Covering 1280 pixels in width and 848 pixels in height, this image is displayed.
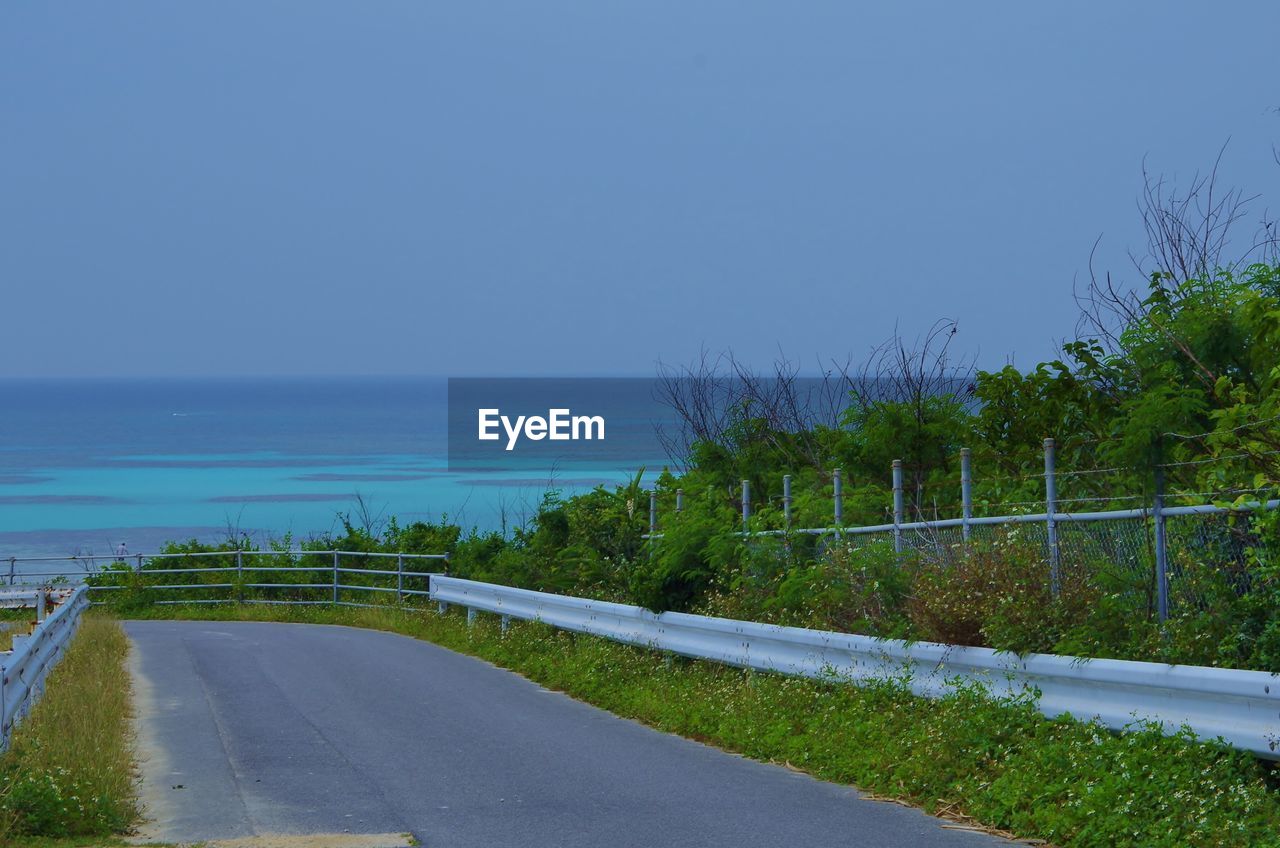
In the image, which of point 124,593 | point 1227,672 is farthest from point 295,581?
point 1227,672

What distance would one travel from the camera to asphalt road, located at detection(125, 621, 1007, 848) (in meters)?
8.67

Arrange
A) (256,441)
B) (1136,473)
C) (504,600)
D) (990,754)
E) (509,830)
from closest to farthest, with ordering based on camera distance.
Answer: (509,830) → (990,754) → (1136,473) → (504,600) → (256,441)

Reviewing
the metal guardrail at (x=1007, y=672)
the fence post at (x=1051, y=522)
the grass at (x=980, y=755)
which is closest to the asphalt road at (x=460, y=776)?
the grass at (x=980, y=755)

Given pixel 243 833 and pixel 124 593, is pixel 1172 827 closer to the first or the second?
pixel 243 833

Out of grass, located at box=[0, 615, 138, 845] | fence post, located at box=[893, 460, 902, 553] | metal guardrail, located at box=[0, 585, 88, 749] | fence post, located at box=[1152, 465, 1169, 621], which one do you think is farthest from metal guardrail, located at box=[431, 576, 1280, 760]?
metal guardrail, located at box=[0, 585, 88, 749]

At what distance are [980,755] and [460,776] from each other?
381cm

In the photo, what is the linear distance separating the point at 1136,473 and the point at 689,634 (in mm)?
5831

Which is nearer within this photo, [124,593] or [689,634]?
[689,634]

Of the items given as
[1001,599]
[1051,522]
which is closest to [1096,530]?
[1051,522]

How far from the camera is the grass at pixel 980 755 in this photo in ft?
25.3

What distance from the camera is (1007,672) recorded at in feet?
33.1

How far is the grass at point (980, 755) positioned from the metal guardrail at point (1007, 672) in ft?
0.41

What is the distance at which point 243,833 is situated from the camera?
28.6ft

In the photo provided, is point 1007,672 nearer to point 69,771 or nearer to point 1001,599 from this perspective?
point 1001,599
